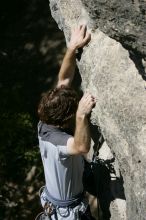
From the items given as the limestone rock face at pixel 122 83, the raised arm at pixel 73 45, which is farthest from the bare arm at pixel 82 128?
the raised arm at pixel 73 45

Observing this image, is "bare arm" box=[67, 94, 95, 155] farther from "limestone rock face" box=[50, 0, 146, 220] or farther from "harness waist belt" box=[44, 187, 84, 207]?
"harness waist belt" box=[44, 187, 84, 207]

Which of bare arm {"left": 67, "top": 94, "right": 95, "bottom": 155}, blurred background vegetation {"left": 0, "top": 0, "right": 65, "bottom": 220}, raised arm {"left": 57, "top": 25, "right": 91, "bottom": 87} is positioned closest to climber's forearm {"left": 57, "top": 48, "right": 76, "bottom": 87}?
raised arm {"left": 57, "top": 25, "right": 91, "bottom": 87}

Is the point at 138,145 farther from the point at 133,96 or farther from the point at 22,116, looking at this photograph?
the point at 22,116

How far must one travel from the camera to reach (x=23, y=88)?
26.0 feet

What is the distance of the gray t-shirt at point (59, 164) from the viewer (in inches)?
150

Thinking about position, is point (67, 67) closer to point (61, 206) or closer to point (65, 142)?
point (65, 142)

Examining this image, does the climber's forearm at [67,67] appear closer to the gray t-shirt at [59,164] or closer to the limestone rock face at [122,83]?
the limestone rock face at [122,83]

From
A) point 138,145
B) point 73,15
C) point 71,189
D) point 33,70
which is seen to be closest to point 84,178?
point 71,189

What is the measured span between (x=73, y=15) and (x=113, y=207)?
5.28 ft

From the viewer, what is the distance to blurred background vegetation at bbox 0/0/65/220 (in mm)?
6242

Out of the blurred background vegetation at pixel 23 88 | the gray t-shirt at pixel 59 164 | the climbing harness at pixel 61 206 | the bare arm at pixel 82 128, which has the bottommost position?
the blurred background vegetation at pixel 23 88

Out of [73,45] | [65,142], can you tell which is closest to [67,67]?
[73,45]

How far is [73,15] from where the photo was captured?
15.0 ft

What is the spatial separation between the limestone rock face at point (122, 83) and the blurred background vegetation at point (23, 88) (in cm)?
210
